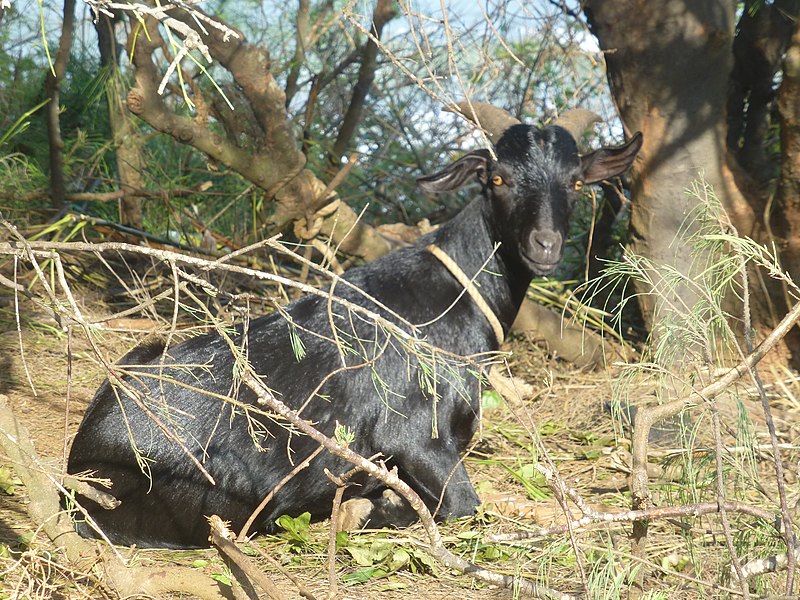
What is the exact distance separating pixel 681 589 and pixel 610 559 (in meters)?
0.73

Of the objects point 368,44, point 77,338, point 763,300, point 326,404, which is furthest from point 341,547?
point 368,44

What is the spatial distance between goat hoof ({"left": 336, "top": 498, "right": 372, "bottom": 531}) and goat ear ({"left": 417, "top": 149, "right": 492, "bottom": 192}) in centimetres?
171

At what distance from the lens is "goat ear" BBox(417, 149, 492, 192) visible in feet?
14.7

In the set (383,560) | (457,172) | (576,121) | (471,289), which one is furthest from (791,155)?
(383,560)

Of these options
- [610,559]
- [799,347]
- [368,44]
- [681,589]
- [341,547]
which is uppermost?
[368,44]

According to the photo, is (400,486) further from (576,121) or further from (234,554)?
(576,121)

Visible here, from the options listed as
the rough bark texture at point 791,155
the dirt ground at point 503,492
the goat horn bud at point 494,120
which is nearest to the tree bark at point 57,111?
the dirt ground at point 503,492

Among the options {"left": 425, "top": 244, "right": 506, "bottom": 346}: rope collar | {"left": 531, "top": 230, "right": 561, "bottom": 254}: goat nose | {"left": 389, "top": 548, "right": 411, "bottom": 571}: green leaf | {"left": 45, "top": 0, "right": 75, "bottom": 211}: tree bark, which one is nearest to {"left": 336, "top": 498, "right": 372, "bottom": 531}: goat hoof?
{"left": 389, "top": 548, "right": 411, "bottom": 571}: green leaf

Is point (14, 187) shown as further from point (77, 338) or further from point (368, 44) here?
point (368, 44)

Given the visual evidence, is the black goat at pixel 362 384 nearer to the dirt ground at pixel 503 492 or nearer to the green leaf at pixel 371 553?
the dirt ground at pixel 503 492

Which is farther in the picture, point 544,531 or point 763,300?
point 763,300

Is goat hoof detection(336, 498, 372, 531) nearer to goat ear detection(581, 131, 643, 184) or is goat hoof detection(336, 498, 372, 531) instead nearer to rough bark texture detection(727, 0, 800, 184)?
goat ear detection(581, 131, 643, 184)

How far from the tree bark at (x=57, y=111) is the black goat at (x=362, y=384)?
2.54 m

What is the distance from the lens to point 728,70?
5.40 metres
